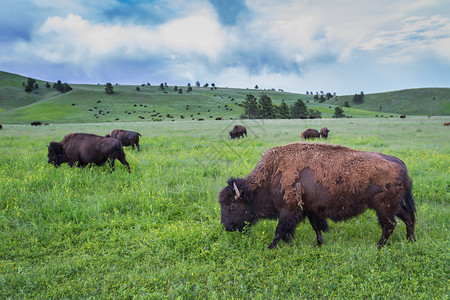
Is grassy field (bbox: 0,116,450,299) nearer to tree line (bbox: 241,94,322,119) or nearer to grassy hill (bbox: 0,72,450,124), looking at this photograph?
grassy hill (bbox: 0,72,450,124)

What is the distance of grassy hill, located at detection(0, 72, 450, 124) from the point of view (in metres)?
75.0

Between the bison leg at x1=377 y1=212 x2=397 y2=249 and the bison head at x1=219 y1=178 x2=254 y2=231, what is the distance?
240cm

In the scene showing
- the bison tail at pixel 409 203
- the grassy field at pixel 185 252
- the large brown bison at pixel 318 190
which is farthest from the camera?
the bison tail at pixel 409 203

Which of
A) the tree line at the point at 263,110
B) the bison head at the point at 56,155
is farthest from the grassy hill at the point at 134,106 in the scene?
the bison head at the point at 56,155

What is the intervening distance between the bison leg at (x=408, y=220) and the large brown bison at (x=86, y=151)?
8.81m

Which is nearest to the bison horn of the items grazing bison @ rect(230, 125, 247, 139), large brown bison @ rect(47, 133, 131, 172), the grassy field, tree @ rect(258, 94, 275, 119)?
the grassy field

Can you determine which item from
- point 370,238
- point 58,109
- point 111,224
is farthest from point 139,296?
point 58,109

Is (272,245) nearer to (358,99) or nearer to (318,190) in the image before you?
(318,190)

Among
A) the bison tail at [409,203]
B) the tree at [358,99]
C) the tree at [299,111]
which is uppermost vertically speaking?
the tree at [358,99]

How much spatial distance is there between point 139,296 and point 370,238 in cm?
446

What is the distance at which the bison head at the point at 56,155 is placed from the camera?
1031 centimetres

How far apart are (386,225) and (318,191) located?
1363 millimetres

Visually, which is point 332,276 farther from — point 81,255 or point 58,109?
point 58,109

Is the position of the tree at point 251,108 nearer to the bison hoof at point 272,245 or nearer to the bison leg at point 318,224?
the bison leg at point 318,224
